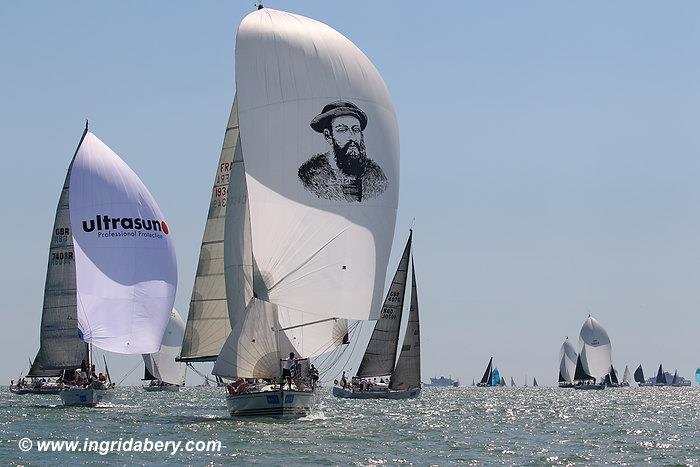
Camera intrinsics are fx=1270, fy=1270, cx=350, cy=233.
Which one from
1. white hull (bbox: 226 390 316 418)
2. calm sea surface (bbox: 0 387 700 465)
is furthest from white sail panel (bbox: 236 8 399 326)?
calm sea surface (bbox: 0 387 700 465)

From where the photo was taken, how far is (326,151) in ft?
131

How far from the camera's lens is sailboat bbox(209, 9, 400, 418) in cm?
3944

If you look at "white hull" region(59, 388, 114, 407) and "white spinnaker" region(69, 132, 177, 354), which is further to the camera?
"white hull" region(59, 388, 114, 407)

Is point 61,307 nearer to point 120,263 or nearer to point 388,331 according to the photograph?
point 120,263

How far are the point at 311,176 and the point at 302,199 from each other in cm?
79

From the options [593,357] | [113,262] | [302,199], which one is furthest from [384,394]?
[593,357]

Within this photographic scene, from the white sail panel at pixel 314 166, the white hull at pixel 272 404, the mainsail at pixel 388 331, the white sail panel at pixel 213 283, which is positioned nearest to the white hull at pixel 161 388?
the mainsail at pixel 388 331

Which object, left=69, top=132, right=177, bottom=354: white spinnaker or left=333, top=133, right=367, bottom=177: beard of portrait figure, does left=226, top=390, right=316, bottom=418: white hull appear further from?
left=69, top=132, right=177, bottom=354: white spinnaker

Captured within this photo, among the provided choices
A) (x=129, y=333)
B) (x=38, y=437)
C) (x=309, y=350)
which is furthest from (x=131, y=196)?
(x=38, y=437)

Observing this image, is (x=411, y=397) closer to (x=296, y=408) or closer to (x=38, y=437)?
(x=296, y=408)

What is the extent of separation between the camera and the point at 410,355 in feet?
229

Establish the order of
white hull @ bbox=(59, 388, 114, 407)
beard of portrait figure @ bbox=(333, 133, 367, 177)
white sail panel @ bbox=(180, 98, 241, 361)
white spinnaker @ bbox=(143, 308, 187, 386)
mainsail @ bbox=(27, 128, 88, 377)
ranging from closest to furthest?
beard of portrait figure @ bbox=(333, 133, 367, 177) < white sail panel @ bbox=(180, 98, 241, 361) < white hull @ bbox=(59, 388, 114, 407) < mainsail @ bbox=(27, 128, 88, 377) < white spinnaker @ bbox=(143, 308, 187, 386)

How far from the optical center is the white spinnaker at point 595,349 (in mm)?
130625

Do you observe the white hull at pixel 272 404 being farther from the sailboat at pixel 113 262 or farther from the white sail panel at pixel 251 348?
the sailboat at pixel 113 262
